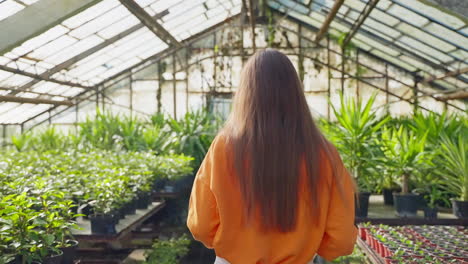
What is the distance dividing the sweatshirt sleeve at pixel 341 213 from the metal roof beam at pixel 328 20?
7.04 m

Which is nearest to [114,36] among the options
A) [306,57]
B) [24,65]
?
[24,65]

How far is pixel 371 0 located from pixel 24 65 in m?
5.97

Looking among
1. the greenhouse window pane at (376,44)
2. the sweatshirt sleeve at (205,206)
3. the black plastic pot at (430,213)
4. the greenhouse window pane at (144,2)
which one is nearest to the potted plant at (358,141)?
the black plastic pot at (430,213)

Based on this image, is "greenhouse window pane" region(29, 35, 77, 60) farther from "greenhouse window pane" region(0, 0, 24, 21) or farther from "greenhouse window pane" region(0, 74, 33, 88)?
"greenhouse window pane" region(0, 0, 24, 21)

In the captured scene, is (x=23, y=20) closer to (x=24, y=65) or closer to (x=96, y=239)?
(x=24, y=65)

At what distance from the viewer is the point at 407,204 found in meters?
4.23

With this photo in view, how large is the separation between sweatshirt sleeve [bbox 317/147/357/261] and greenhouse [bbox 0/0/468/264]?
27 cm

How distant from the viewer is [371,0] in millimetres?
8039

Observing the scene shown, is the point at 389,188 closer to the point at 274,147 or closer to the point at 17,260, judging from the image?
the point at 17,260

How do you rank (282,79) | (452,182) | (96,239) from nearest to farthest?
(282,79), (96,239), (452,182)

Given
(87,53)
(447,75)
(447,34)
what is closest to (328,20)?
(447,34)

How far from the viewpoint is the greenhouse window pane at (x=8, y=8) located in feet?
18.7

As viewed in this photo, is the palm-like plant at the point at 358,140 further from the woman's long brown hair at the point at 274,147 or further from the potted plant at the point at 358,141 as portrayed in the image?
the woman's long brown hair at the point at 274,147

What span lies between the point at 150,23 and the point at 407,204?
657cm
